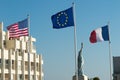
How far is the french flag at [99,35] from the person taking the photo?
127 ft

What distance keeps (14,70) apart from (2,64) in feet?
15.1

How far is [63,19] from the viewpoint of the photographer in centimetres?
3338

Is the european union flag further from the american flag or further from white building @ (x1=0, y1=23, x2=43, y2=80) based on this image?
white building @ (x1=0, y1=23, x2=43, y2=80)

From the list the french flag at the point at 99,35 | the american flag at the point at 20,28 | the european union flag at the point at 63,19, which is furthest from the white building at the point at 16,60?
the european union flag at the point at 63,19

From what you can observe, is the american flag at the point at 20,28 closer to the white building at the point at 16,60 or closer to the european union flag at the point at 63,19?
the european union flag at the point at 63,19


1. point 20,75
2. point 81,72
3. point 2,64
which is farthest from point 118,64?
point 81,72

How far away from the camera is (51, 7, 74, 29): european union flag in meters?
33.1

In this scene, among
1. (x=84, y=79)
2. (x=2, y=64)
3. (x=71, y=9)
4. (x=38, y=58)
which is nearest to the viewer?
(x=71, y=9)

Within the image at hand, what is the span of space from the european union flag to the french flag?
5.97 m

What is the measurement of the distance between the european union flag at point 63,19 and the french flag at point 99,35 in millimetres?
5970

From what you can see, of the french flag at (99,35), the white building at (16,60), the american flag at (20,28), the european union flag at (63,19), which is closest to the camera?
the european union flag at (63,19)

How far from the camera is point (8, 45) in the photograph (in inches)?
2913

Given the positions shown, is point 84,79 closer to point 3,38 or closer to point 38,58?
point 3,38

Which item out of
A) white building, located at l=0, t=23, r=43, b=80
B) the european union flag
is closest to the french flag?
the european union flag
